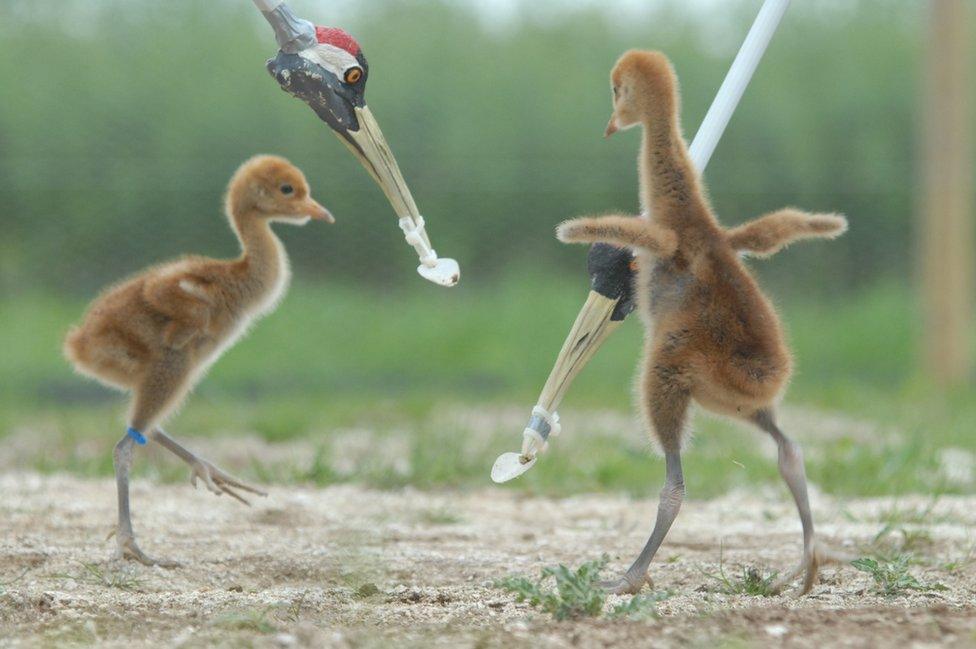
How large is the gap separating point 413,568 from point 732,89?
5.30 ft

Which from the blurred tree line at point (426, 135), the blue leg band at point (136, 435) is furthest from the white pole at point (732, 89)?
the blurred tree line at point (426, 135)

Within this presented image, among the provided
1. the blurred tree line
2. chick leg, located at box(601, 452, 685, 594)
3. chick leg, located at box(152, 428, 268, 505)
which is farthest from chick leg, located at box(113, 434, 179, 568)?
the blurred tree line

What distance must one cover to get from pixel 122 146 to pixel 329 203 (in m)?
1.76

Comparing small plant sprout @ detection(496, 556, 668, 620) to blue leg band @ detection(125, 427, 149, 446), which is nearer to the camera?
small plant sprout @ detection(496, 556, 668, 620)

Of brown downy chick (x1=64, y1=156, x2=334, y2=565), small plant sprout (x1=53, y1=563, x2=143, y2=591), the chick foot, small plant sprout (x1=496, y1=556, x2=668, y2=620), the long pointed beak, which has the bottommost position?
small plant sprout (x1=53, y1=563, x2=143, y2=591)

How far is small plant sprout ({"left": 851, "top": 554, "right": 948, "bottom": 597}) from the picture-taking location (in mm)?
3574

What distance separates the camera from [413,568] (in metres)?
4.04

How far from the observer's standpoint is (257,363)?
9719mm

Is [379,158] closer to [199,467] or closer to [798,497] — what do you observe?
[199,467]

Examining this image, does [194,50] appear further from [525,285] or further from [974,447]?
[974,447]

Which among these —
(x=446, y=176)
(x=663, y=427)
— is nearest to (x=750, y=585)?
(x=663, y=427)

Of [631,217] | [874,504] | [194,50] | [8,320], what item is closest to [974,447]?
[874,504]

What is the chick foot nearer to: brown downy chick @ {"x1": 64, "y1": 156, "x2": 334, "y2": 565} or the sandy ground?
brown downy chick @ {"x1": 64, "y1": 156, "x2": 334, "y2": 565}

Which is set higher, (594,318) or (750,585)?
(594,318)
